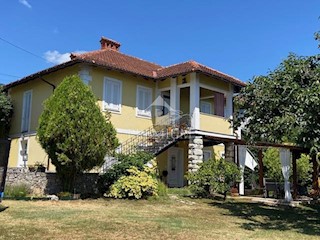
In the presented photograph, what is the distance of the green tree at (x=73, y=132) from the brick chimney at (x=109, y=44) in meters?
9.59

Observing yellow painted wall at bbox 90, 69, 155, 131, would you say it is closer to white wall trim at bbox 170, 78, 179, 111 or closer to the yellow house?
the yellow house

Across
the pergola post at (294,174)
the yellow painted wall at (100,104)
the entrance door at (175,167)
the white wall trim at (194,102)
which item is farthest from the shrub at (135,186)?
the pergola post at (294,174)

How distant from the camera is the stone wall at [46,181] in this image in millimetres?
15969

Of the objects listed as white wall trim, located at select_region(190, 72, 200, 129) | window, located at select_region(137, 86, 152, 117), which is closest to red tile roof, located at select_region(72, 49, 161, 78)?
window, located at select_region(137, 86, 152, 117)

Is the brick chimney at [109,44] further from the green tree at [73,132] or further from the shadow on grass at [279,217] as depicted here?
the shadow on grass at [279,217]

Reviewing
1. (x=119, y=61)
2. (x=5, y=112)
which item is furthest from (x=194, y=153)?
(x=5, y=112)

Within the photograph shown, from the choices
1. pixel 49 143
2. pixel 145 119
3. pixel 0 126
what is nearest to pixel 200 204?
pixel 49 143

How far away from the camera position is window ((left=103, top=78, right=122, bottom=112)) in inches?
803

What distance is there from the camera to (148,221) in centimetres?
1030

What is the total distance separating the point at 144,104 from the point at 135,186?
7877 mm

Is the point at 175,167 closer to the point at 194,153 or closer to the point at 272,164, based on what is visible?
the point at 194,153

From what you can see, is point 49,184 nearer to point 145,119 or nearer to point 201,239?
point 145,119

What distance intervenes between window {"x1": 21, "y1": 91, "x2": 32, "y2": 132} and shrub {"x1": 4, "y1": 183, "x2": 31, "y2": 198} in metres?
7.44

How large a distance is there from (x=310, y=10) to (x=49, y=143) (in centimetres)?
1111
